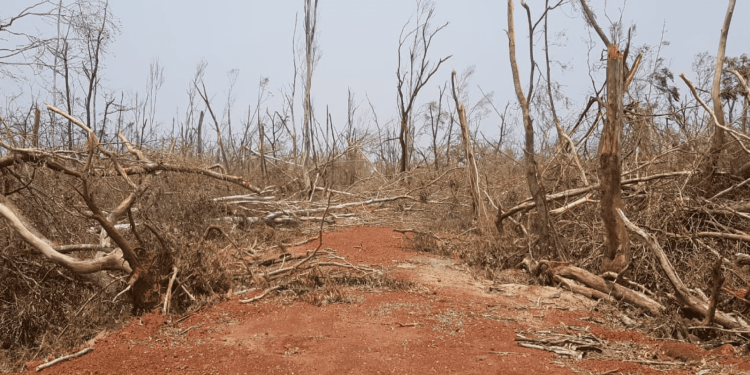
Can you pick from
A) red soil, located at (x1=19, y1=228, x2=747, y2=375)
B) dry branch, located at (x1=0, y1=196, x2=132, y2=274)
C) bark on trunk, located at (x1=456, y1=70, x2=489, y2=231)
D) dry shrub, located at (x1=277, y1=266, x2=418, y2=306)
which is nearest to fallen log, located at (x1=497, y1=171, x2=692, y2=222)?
bark on trunk, located at (x1=456, y1=70, x2=489, y2=231)

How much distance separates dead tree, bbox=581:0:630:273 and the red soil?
0.94m

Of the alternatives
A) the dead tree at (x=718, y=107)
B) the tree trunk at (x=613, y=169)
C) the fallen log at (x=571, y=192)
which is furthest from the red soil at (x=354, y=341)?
the dead tree at (x=718, y=107)

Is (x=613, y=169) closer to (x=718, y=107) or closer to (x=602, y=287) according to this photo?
(x=602, y=287)

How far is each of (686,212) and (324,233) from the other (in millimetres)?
5344

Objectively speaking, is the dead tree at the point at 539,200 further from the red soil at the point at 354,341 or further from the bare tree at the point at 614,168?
the red soil at the point at 354,341

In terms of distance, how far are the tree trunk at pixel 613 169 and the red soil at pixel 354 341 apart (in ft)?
3.07

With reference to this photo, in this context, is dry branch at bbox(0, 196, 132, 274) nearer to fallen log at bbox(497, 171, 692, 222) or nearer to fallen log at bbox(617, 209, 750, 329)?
fallen log at bbox(617, 209, 750, 329)

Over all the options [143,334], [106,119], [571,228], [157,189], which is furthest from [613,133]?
[106,119]

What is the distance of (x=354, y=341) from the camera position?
3965 mm

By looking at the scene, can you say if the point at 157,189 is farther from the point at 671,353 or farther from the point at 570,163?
the point at 671,353

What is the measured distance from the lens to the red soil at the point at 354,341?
3572mm

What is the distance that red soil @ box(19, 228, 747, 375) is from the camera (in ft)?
11.7

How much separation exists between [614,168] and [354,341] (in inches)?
127

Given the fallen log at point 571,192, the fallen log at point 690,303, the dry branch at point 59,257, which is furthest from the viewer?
the fallen log at point 571,192
